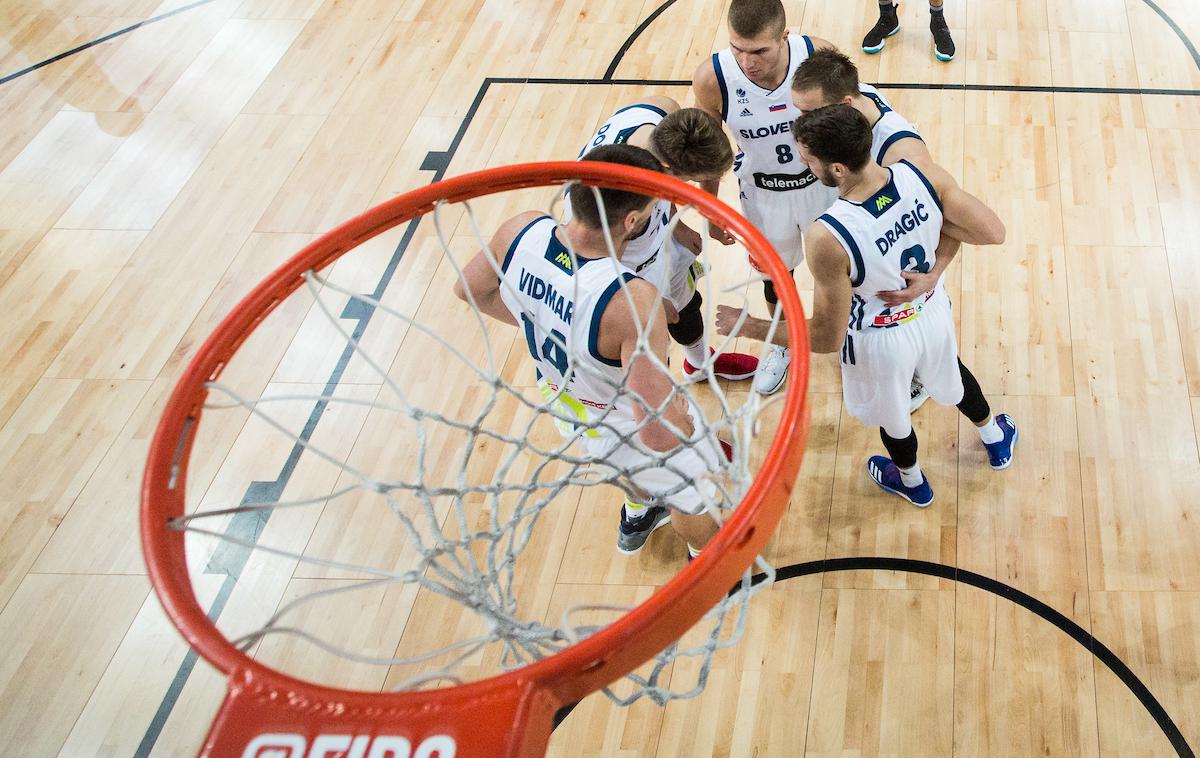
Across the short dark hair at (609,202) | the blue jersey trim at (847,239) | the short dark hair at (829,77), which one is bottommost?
the blue jersey trim at (847,239)

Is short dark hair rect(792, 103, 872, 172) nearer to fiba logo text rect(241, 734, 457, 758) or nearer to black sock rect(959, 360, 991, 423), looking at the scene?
black sock rect(959, 360, 991, 423)

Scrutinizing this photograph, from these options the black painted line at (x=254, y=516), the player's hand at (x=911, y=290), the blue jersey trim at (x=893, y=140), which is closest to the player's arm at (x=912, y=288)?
the player's hand at (x=911, y=290)

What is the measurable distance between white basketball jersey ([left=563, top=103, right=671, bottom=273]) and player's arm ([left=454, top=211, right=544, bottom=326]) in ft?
1.13

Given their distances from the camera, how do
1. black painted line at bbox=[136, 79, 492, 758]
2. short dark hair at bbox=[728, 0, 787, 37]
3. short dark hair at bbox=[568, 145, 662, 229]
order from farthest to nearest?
black painted line at bbox=[136, 79, 492, 758]
short dark hair at bbox=[728, 0, 787, 37]
short dark hair at bbox=[568, 145, 662, 229]

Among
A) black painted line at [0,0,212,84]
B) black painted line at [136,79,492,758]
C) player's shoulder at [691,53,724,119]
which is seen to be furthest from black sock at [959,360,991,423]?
black painted line at [0,0,212,84]

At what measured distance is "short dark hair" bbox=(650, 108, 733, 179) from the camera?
2.99 metres

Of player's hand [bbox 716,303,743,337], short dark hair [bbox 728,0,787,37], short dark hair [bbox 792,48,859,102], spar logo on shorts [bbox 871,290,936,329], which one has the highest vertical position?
short dark hair [bbox 728,0,787,37]

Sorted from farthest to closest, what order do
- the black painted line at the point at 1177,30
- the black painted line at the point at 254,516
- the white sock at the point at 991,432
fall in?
1. the black painted line at the point at 1177,30
2. the white sock at the point at 991,432
3. the black painted line at the point at 254,516

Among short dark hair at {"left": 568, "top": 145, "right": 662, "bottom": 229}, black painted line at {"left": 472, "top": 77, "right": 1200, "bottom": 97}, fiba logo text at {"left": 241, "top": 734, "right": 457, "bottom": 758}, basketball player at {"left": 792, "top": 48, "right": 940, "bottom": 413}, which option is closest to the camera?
fiba logo text at {"left": 241, "top": 734, "right": 457, "bottom": 758}

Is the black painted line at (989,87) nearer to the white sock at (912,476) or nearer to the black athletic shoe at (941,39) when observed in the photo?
the black athletic shoe at (941,39)

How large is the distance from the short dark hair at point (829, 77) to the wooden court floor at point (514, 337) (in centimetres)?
129

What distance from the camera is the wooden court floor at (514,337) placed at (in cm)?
312

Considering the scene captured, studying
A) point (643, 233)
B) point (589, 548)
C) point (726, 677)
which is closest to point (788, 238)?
point (643, 233)

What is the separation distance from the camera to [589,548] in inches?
141
